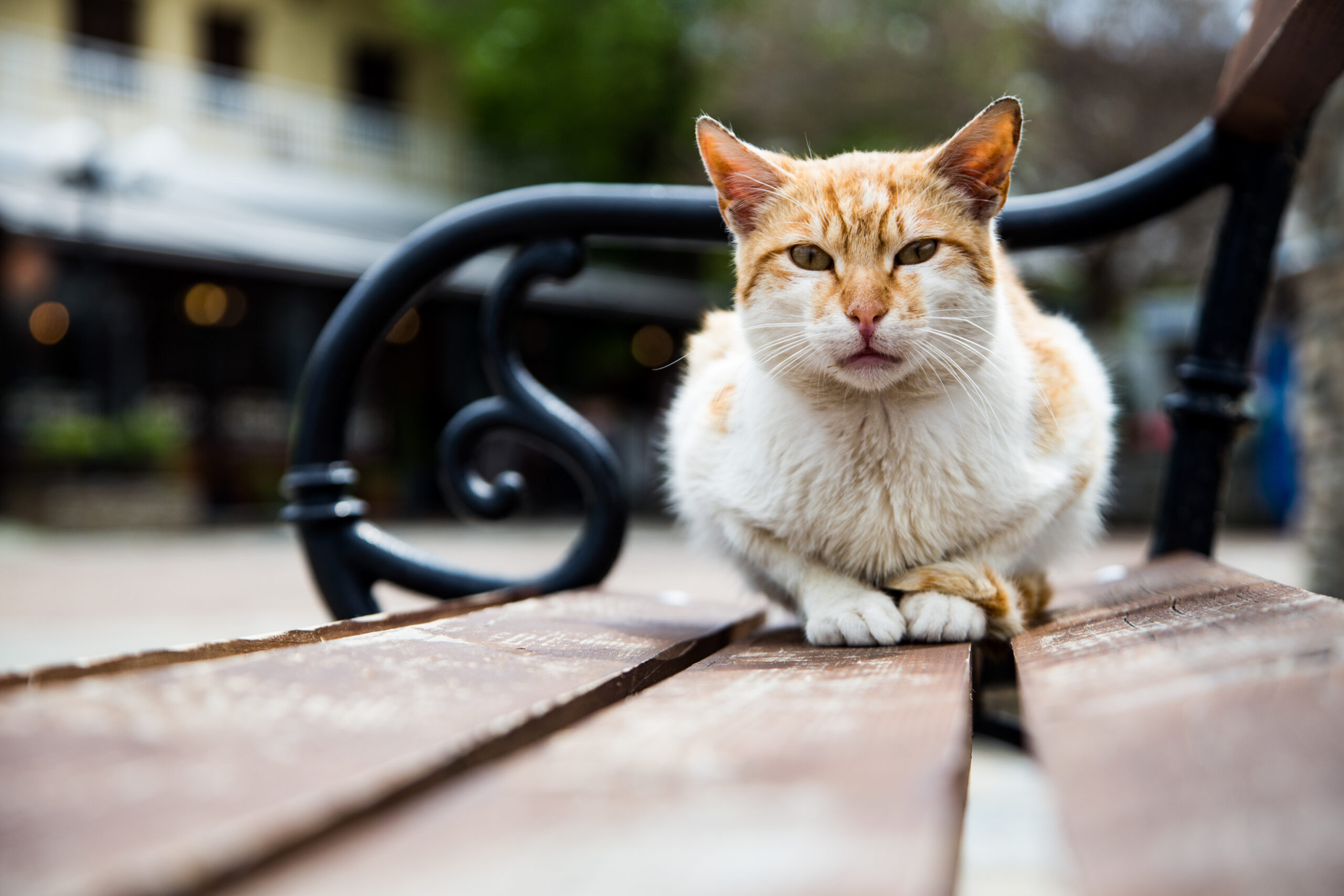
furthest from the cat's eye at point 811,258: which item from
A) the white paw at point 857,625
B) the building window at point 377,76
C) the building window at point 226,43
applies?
the building window at point 377,76

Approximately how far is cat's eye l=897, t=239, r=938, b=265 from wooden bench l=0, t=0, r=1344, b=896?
0.46 m

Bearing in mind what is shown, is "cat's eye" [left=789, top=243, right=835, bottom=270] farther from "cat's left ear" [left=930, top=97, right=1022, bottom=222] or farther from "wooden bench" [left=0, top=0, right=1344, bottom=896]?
"wooden bench" [left=0, top=0, right=1344, bottom=896]

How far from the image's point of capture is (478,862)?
451mm

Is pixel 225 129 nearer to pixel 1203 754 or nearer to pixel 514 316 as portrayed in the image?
pixel 514 316

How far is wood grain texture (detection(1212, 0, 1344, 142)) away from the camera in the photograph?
45.4 inches

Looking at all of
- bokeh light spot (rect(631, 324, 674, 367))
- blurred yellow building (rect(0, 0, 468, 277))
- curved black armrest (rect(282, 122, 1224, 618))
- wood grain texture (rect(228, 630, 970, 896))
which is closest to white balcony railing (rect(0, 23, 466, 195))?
blurred yellow building (rect(0, 0, 468, 277))

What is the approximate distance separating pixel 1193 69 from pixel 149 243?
11.1 meters

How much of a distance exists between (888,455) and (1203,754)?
2.63ft

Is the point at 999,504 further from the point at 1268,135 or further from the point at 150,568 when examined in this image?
the point at 150,568

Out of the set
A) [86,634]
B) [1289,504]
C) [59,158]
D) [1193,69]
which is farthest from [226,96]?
[1289,504]

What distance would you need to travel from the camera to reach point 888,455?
1.29 metres

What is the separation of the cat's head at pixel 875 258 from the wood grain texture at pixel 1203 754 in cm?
55

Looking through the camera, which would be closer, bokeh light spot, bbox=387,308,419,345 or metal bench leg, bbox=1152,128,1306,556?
metal bench leg, bbox=1152,128,1306,556

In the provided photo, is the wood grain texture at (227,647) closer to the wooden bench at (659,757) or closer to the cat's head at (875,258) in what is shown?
the wooden bench at (659,757)
